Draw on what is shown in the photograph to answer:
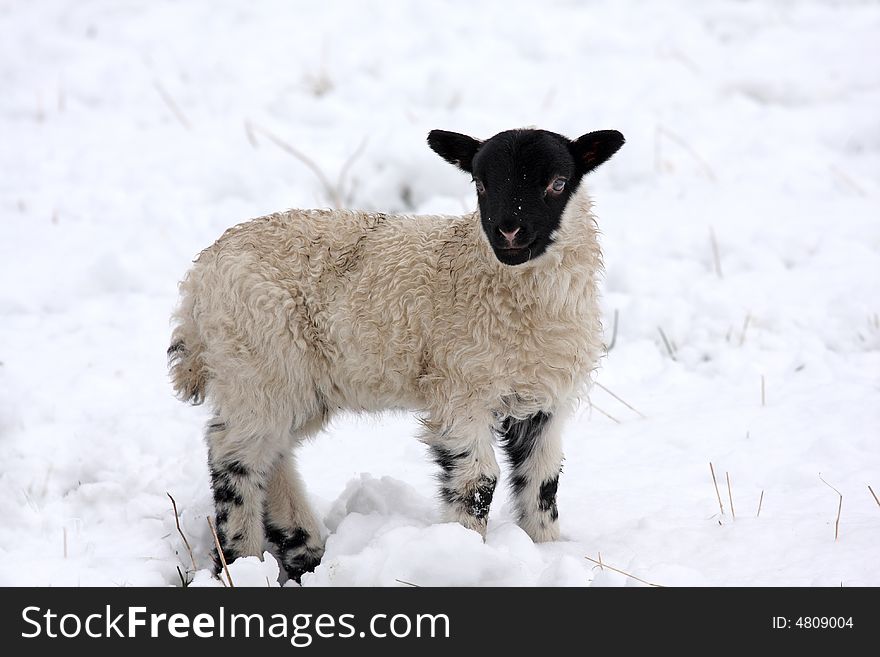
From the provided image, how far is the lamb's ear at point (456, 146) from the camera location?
5.14 m

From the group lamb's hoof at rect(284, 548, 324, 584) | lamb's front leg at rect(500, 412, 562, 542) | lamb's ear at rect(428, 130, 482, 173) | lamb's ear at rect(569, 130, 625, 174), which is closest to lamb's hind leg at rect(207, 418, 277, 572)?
lamb's hoof at rect(284, 548, 324, 584)

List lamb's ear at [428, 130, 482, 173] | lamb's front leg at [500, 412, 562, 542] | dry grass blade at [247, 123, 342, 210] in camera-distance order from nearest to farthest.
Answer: lamb's ear at [428, 130, 482, 173] < lamb's front leg at [500, 412, 562, 542] < dry grass blade at [247, 123, 342, 210]

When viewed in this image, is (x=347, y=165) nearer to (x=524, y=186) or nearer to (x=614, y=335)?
(x=614, y=335)

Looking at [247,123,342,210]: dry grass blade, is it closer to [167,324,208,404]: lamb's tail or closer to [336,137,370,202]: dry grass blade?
[336,137,370,202]: dry grass blade

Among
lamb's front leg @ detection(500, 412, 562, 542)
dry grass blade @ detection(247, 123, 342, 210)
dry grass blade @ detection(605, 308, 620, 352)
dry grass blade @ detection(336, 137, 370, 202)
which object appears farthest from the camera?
dry grass blade @ detection(336, 137, 370, 202)

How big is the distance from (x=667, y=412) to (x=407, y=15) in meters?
8.16

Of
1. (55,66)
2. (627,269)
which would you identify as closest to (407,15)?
(55,66)

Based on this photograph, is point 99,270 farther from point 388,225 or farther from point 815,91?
point 815,91

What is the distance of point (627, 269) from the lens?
8516mm

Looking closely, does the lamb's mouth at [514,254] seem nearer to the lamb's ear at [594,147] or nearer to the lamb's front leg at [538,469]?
the lamb's ear at [594,147]

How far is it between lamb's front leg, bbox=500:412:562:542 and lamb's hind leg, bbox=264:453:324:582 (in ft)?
3.84

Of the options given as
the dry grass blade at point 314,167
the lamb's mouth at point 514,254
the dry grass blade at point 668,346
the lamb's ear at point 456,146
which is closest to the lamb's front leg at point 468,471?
the lamb's mouth at point 514,254

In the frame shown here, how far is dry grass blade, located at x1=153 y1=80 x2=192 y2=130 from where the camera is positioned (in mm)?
10963

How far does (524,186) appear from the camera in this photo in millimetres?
4754
